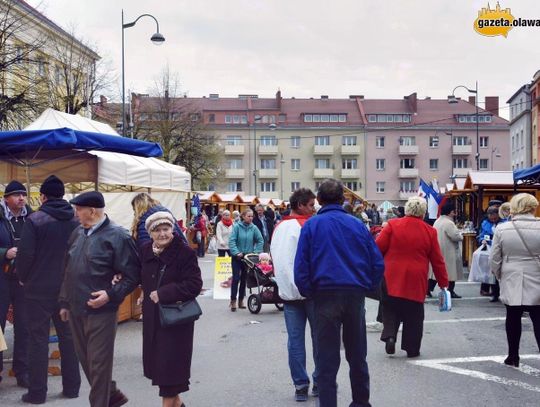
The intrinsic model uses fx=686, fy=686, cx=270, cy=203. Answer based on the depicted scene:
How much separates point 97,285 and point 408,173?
80.2 meters

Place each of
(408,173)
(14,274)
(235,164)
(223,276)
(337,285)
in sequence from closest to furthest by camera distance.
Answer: (337,285)
(14,274)
(223,276)
(408,173)
(235,164)

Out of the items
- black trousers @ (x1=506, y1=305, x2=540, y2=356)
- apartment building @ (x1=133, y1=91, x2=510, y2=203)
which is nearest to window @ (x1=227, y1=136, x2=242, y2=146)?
apartment building @ (x1=133, y1=91, x2=510, y2=203)

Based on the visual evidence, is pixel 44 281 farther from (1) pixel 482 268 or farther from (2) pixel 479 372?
(1) pixel 482 268

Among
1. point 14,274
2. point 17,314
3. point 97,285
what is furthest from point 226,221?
point 97,285

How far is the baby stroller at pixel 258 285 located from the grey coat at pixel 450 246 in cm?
326

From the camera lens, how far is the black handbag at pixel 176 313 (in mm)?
5043

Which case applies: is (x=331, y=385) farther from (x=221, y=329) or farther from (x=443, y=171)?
(x=443, y=171)

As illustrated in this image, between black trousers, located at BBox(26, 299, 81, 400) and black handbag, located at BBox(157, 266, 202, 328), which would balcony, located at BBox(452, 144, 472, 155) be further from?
black handbag, located at BBox(157, 266, 202, 328)

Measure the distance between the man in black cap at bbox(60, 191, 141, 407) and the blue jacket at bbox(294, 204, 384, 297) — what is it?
4.46ft

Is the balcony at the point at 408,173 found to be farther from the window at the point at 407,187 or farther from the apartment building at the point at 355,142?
the window at the point at 407,187

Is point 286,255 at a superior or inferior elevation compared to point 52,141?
inferior

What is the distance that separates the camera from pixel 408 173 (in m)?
83.3

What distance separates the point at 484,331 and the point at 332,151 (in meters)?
75.4

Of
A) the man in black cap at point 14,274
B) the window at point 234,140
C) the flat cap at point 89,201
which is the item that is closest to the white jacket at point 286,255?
the flat cap at point 89,201
